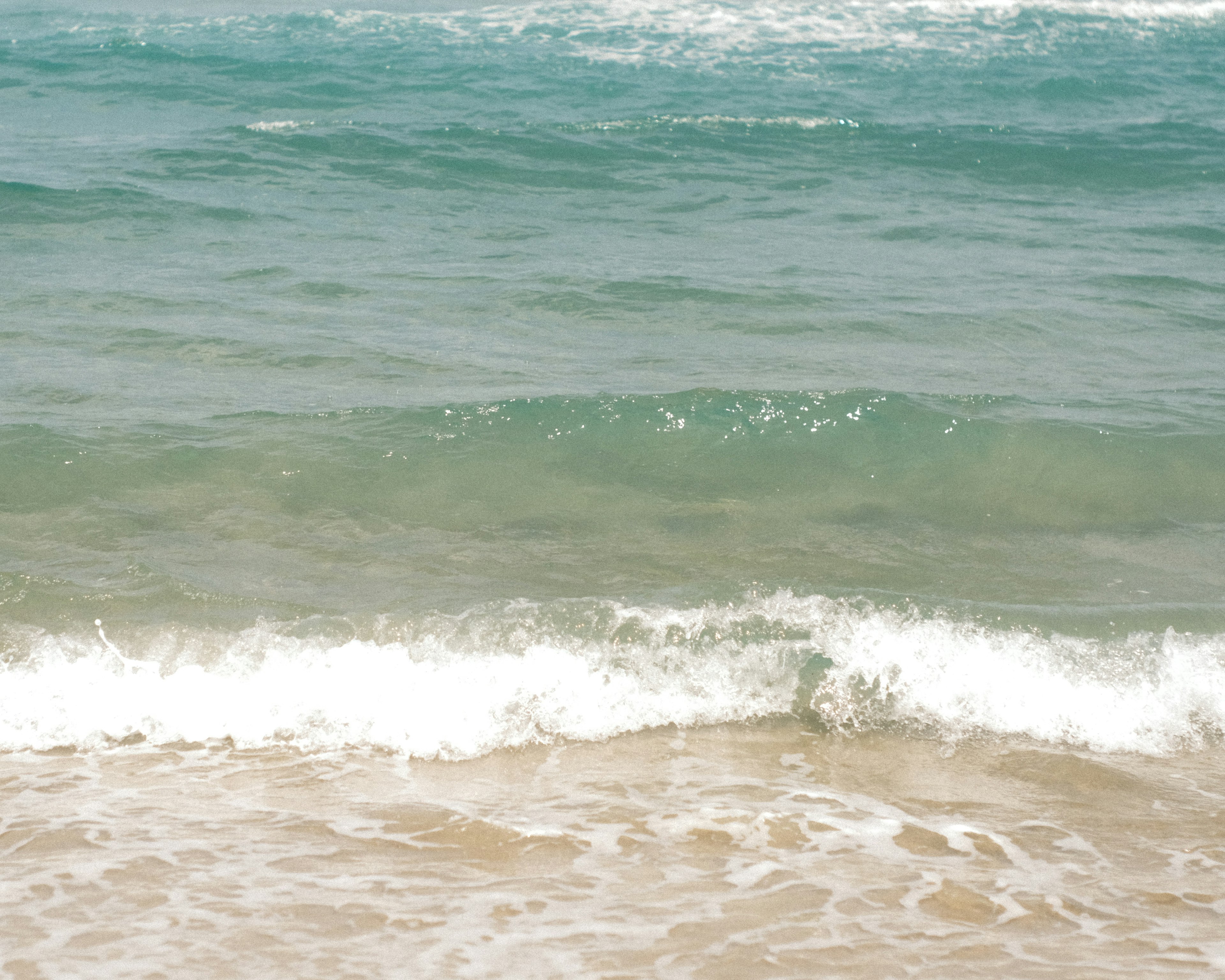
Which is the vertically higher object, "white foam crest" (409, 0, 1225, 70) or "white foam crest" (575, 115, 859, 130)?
"white foam crest" (409, 0, 1225, 70)

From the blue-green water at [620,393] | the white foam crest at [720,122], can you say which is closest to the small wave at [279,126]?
the blue-green water at [620,393]

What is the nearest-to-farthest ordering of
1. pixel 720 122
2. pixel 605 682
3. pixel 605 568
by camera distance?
1. pixel 605 682
2. pixel 605 568
3. pixel 720 122

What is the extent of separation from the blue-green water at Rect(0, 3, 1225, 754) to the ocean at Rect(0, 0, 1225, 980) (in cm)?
4

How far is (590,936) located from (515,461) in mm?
3799

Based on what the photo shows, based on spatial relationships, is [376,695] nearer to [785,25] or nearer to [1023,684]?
[1023,684]

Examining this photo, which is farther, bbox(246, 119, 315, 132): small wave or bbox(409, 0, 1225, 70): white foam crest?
bbox(409, 0, 1225, 70): white foam crest

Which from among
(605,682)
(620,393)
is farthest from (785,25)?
(605,682)

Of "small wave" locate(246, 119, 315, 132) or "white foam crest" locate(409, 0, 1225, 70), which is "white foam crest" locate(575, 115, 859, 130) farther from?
"white foam crest" locate(409, 0, 1225, 70)

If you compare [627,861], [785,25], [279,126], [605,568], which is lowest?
[627,861]

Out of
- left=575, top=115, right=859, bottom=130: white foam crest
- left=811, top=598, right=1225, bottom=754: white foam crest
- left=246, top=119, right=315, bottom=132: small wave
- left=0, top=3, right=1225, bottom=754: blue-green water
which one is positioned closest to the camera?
left=811, top=598, right=1225, bottom=754: white foam crest

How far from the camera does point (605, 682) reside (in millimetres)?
4383

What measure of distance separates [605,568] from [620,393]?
6.73 ft

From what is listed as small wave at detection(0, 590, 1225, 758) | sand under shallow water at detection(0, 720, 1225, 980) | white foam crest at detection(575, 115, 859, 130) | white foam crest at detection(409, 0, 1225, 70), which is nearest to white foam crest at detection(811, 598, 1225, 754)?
small wave at detection(0, 590, 1225, 758)

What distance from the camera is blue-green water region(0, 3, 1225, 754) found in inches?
187
